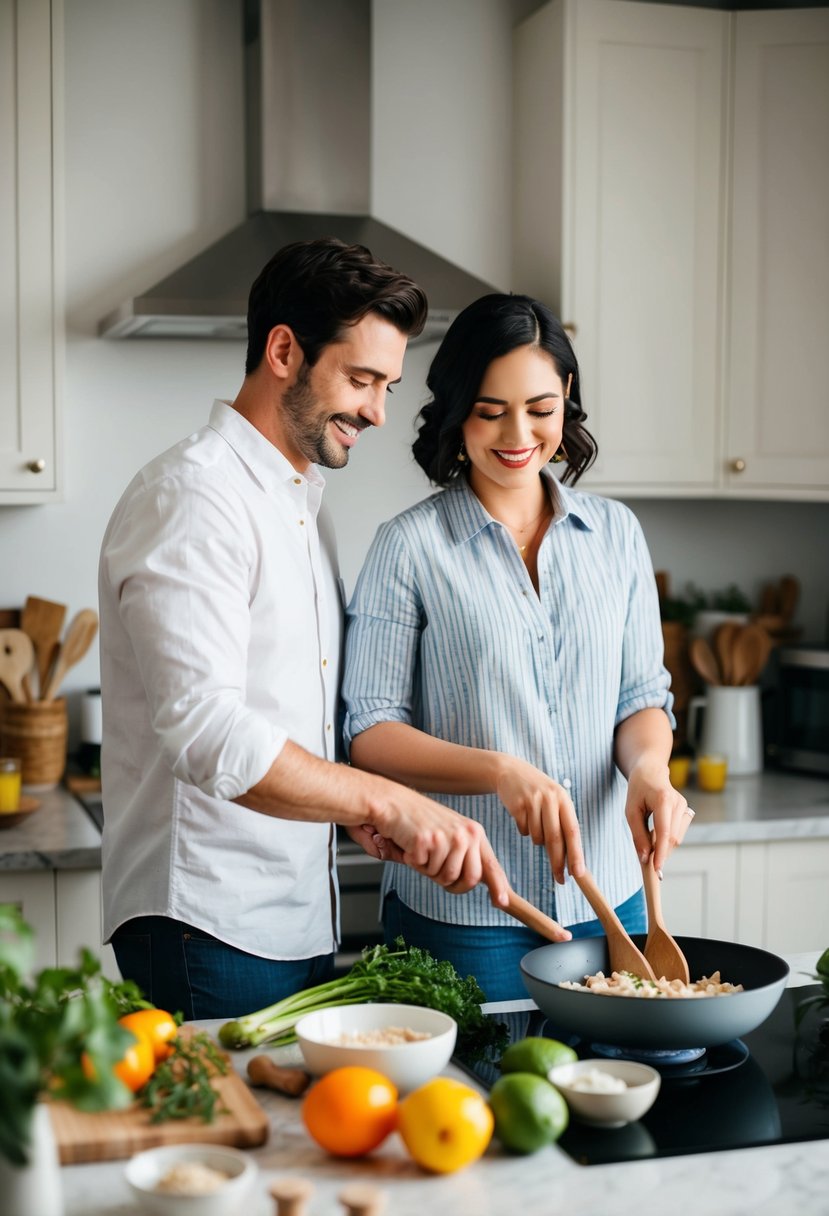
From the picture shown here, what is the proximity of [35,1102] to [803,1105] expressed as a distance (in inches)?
29.5

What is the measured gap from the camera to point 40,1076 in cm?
87

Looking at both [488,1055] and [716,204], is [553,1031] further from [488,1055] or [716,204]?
[716,204]

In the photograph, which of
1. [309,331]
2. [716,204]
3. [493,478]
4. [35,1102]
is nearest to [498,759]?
[493,478]

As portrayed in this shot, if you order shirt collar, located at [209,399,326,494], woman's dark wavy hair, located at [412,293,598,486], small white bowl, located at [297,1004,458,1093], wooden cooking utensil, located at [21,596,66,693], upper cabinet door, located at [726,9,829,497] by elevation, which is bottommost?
small white bowl, located at [297,1004,458,1093]

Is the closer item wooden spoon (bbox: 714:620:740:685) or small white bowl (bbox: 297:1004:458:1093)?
small white bowl (bbox: 297:1004:458:1093)

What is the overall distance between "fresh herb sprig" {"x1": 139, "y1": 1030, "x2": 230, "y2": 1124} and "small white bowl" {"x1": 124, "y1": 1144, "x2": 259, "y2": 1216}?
83 millimetres

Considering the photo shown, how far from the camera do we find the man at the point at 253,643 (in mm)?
1495

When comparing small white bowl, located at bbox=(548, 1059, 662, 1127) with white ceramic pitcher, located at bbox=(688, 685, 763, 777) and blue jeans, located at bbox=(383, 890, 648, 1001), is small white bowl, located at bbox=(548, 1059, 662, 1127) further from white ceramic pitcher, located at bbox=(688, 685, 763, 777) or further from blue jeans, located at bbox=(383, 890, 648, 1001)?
white ceramic pitcher, located at bbox=(688, 685, 763, 777)

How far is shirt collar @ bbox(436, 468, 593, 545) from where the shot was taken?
75.9 inches

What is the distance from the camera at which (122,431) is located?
3.04 m

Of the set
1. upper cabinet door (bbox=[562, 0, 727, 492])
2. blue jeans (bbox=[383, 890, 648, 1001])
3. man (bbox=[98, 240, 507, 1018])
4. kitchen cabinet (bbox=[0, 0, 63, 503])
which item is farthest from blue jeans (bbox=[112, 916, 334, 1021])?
upper cabinet door (bbox=[562, 0, 727, 492])

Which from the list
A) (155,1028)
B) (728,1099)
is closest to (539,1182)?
(728,1099)

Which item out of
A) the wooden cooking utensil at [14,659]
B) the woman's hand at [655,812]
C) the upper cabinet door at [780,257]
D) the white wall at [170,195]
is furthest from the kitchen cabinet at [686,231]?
the woman's hand at [655,812]

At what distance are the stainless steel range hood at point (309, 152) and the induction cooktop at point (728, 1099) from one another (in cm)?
172
